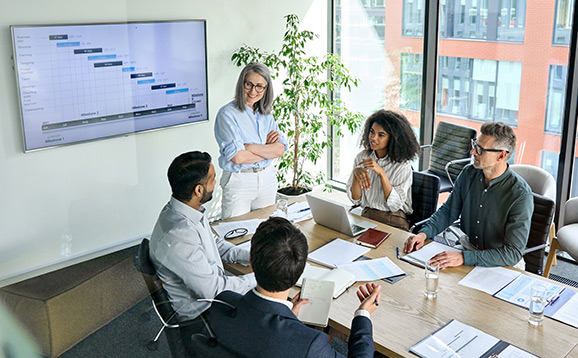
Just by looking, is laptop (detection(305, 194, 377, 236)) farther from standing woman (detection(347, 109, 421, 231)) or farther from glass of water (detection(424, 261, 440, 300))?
glass of water (detection(424, 261, 440, 300))

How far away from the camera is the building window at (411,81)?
4.84 metres

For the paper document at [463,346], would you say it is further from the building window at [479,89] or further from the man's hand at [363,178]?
the building window at [479,89]

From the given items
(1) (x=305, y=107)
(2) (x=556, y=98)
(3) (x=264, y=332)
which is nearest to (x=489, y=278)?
(3) (x=264, y=332)

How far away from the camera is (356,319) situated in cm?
197


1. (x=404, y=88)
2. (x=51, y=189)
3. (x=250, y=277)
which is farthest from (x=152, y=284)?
(x=404, y=88)

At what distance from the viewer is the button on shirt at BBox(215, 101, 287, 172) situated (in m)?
3.13

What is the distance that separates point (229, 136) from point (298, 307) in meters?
1.29

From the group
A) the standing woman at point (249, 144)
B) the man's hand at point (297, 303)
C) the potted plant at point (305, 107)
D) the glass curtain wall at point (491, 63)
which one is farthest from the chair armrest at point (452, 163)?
the man's hand at point (297, 303)

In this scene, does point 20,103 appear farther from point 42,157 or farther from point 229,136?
point 229,136

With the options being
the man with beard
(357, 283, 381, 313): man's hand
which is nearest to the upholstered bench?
the man with beard

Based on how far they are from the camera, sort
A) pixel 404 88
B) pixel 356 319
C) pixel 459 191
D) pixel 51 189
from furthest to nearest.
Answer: pixel 404 88, pixel 459 191, pixel 51 189, pixel 356 319

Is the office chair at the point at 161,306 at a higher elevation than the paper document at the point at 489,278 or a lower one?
lower

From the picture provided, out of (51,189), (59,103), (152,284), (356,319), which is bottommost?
(152,284)

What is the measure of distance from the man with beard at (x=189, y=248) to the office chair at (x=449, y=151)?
2.36 metres
